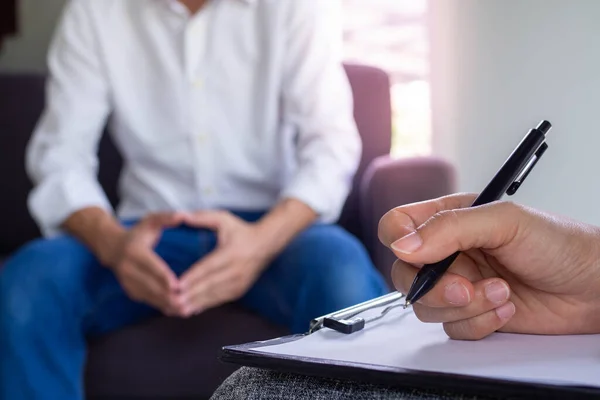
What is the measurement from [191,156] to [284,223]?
0.84ft

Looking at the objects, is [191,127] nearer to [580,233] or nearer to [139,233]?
[139,233]

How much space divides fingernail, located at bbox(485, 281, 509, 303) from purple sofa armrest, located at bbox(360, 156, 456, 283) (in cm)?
77

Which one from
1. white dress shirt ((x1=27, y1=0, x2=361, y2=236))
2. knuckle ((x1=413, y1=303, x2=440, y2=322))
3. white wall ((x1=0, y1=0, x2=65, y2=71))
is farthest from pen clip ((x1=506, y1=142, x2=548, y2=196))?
white wall ((x1=0, y1=0, x2=65, y2=71))

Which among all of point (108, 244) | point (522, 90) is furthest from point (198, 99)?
point (522, 90)

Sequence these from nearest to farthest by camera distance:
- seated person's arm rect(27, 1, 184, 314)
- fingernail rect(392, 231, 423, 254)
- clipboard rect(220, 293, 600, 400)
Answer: clipboard rect(220, 293, 600, 400)
fingernail rect(392, 231, 423, 254)
seated person's arm rect(27, 1, 184, 314)

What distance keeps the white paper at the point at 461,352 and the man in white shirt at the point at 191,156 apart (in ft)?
2.16

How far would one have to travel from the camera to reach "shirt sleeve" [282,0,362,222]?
49.7 inches

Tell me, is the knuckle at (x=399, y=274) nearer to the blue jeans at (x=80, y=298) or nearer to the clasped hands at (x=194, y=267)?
the blue jeans at (x=80, y=298)

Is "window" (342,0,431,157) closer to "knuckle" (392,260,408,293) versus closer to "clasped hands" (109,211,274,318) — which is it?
"clasped hands" (109,211,274,318)

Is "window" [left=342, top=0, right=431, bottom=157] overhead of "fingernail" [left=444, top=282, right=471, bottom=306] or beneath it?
beneath

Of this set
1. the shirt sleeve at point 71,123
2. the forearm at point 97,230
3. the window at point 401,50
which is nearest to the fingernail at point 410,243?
the forearm at point 97,230

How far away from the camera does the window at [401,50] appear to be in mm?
1923

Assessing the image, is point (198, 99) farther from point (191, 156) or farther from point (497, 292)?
point (497, 292)

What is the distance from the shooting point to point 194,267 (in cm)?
114
